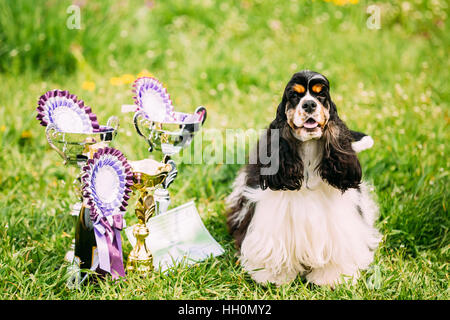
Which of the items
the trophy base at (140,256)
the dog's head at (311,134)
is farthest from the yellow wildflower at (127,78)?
the dog's head at (311,134)

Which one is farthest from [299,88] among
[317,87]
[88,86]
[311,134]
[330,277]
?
[88,86]

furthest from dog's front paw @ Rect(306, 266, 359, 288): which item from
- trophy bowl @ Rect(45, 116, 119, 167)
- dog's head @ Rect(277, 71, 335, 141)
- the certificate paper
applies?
trophy bowl @ Rect(45, 116, 119, 167)

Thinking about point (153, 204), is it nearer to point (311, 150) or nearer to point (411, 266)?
point (311, 150)

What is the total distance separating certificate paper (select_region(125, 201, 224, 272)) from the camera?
2.65 m

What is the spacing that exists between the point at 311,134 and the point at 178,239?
1.01 meters

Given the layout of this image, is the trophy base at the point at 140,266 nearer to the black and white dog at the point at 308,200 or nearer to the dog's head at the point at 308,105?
the black and white dog at the point at 308,200

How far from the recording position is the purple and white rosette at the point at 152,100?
2.49 metres

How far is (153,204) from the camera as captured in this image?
2555mm

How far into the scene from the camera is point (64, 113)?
2.32 meters

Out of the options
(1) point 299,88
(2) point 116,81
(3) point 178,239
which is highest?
(2) point 116,81

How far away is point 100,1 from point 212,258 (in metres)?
3.76

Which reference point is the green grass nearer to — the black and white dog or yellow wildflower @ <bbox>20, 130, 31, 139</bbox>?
yellow wildflower @ <bbox>20, 130, 31, 139</bbox>

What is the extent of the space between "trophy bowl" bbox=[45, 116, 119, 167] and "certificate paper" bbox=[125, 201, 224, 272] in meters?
0.51

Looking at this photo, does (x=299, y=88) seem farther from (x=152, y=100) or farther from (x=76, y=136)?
(x=76, y=136)
